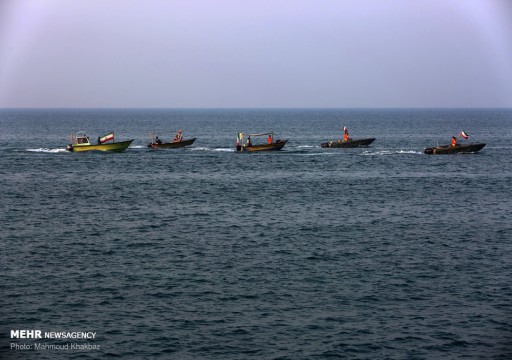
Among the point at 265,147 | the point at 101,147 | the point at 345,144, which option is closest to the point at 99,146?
the point at 101,147

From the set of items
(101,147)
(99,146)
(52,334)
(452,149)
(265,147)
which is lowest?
(52,334)

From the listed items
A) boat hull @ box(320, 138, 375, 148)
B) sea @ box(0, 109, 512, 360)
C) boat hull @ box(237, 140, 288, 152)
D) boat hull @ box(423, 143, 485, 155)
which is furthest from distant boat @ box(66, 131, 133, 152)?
boat hull @ box(423, 143, 485, 155)

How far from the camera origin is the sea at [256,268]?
3178 cm

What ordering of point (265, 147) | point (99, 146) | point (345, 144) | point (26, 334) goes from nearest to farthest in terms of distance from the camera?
point (26, 334)
point (99, 146)
point (265, 147)
point (345, 144)

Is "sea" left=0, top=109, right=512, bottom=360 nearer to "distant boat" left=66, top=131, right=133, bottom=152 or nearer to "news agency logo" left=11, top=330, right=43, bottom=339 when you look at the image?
"news agency logo" left=11, top=330, right=43, bottom=339

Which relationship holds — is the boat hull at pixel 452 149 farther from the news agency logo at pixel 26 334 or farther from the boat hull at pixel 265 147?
the news agency logo at pixel 26 334

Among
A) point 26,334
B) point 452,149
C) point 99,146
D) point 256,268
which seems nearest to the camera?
point 26,334

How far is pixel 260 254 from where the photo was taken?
46.0 metres

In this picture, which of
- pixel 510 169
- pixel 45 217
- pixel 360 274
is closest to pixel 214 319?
pixel 360 274

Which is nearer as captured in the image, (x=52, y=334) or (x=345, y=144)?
(x=52, y=334)

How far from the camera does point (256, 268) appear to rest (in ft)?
140

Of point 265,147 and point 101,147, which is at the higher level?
point 101,147

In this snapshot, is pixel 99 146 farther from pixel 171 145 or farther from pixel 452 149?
pixel 452 149

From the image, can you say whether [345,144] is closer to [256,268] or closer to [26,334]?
[256,268]
